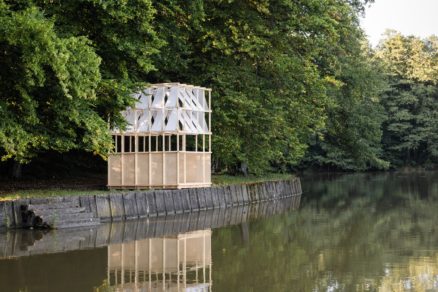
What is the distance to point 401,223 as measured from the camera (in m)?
23.9

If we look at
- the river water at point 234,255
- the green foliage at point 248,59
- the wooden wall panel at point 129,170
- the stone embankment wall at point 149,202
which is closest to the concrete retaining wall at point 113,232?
the river water at point 234,255

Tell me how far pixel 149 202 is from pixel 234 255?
980cm

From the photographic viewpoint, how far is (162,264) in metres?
15.5

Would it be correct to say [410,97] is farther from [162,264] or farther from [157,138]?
[162,264]

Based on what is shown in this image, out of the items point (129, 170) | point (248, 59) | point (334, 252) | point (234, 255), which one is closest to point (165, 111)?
point (129, 170)

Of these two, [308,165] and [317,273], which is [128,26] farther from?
[308,165]

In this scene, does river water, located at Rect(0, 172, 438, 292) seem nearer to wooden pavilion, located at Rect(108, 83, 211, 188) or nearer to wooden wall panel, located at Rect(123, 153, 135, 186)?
wooden pavilion, located at Rect(108, 83, 211, 188)

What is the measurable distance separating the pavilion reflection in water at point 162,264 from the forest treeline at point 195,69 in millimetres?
4748

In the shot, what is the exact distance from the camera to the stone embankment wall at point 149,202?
21656 mm

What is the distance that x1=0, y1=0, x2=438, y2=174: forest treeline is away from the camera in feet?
67.6

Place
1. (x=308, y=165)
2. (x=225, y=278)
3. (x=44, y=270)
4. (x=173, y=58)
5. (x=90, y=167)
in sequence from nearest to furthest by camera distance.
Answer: (x=225, y=278) < (x=44, y=270) < (x=173, y=58) < (x=90, y=167) < (x=308, y=165)

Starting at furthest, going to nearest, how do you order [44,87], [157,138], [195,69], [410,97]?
[410,97], [195,69], [157,138], [44,87]

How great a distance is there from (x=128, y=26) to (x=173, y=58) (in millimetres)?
6707

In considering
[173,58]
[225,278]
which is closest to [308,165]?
[173,58]
